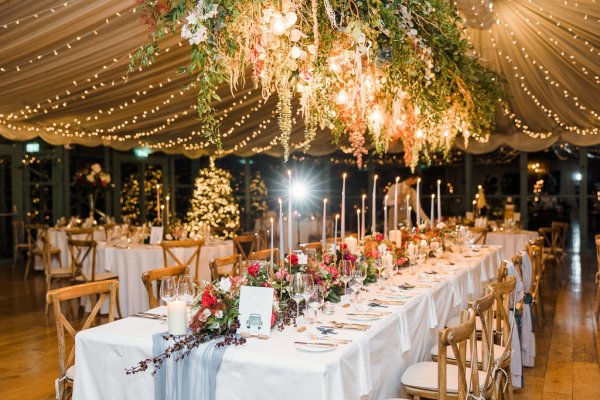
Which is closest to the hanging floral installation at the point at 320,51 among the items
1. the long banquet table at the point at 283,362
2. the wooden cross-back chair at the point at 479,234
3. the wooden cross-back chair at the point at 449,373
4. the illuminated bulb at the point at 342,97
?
the illuminated bulb at the point at 342,97

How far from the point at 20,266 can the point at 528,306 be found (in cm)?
908

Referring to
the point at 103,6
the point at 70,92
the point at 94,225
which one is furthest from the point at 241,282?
the point at 94,225

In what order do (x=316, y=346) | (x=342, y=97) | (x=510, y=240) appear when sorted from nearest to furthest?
(x=316, y=346)
(x=342, y=97)
(x=510, y=240)

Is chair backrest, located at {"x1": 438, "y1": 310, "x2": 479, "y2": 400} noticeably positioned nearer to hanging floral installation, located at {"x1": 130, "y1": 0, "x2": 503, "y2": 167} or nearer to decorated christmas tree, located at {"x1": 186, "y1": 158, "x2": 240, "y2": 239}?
hanging floral installation, located at {"x1": 130, "y1": 0, "x2": 503, "y2": 167}

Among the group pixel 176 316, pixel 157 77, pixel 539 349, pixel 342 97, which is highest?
pixel 157 77

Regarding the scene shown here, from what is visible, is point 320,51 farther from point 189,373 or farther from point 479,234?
point 479,234

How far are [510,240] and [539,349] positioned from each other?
4.31 m

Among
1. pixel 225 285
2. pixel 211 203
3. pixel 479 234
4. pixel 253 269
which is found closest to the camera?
pixel 225 285

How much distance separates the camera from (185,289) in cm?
264

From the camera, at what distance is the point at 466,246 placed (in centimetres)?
655

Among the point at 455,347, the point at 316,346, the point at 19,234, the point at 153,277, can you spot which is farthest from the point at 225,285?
the point at 19,234

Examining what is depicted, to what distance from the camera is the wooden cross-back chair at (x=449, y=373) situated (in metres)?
2.22

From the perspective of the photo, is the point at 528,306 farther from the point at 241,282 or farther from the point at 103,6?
the point at 103,6

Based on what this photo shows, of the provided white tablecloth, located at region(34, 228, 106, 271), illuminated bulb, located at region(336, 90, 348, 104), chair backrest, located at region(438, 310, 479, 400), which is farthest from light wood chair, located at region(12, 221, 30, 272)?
chair backrest, located at region(438, 310, 479, 400)
